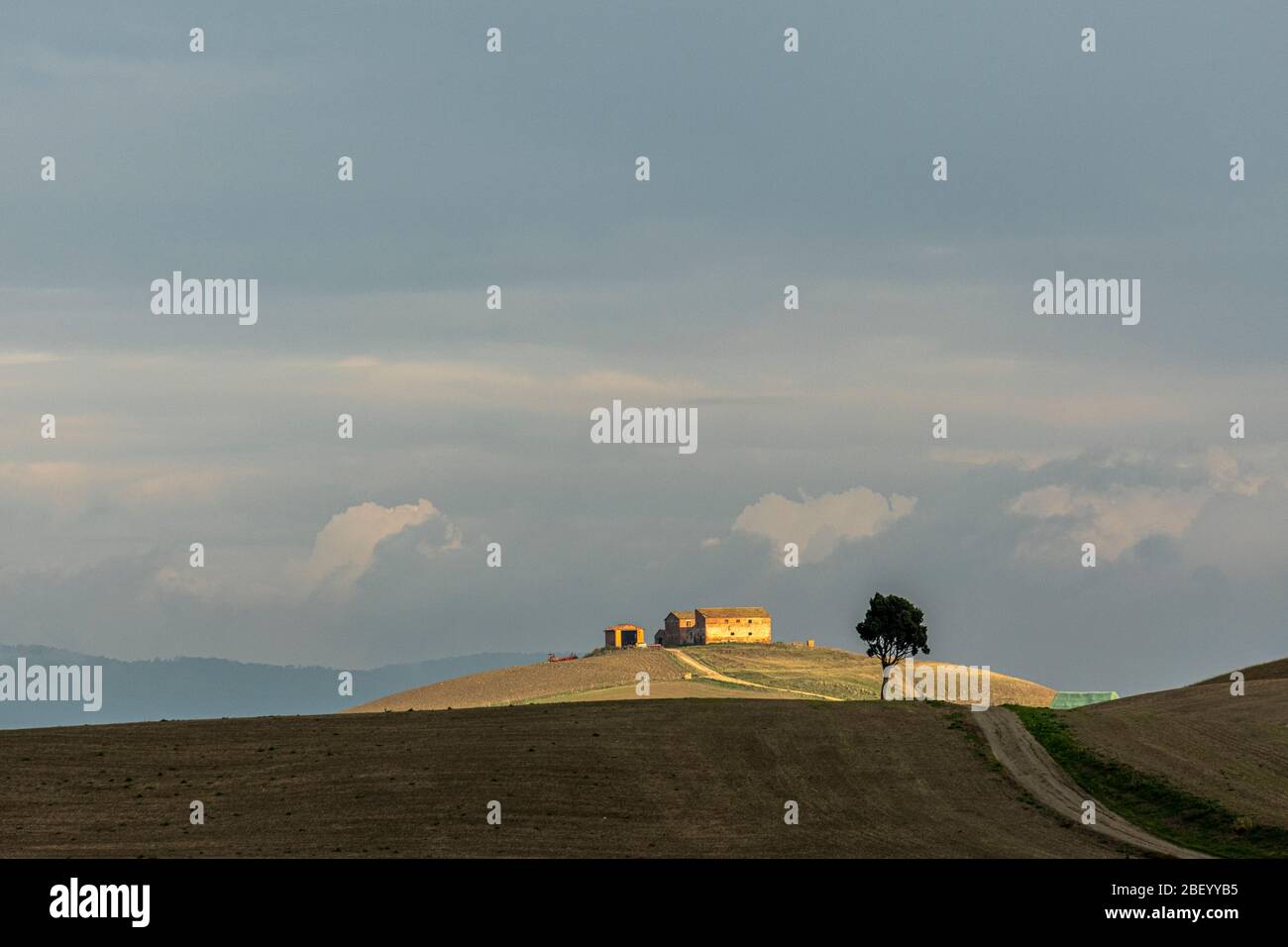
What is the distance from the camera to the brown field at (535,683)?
461 feet

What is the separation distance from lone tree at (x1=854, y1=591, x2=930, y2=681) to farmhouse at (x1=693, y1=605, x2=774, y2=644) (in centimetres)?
8079

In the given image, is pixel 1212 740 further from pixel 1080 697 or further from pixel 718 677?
pixel 718 677

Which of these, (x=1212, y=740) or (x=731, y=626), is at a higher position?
(x=731, y=626)

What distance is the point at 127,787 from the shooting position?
6794 cm

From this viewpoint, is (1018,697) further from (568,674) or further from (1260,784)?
(1260,784)

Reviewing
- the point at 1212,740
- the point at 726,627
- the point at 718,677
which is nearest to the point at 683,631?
the point at 726,627

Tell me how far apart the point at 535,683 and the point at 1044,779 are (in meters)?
83.8

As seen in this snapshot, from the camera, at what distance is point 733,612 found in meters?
195

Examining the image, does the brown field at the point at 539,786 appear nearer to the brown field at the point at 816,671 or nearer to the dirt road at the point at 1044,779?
the dirt road at the point at 1044,779

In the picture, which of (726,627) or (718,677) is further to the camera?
(726,627)

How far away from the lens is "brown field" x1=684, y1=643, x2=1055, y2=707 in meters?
147

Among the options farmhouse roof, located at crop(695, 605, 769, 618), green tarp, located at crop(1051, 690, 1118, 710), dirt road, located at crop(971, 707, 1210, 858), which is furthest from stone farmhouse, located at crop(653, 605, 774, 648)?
dirt road, located at crop(971, 707, 1210, 858)
